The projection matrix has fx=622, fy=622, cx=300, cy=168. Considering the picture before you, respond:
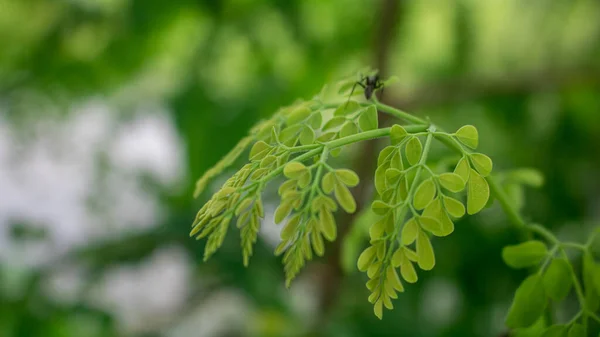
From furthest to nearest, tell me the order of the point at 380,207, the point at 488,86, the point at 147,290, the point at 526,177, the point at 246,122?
1. the point at 147,290
2. the point at 488,86
3. the point at 246,122
4. the point at 526,177
5. the point at 380,207

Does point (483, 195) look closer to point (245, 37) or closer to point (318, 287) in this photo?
point (318, 287)

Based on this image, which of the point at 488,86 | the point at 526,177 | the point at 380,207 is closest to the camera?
the point at 380,207

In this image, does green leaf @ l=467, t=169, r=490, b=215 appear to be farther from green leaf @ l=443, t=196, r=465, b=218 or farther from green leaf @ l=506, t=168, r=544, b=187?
green leaf @ l=506, t=168, r=544, b=187

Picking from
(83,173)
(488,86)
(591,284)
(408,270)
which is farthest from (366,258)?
(83,173)

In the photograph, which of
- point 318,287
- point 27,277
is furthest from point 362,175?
point 27,277

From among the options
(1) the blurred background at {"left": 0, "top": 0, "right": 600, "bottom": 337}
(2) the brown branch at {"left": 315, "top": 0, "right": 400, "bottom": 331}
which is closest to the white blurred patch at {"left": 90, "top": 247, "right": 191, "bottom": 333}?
(1) the blurred background at {"left": 0, "top": 0, "right": 600, "bottom": 337}

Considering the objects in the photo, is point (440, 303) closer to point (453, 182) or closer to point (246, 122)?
point (246, 122)
